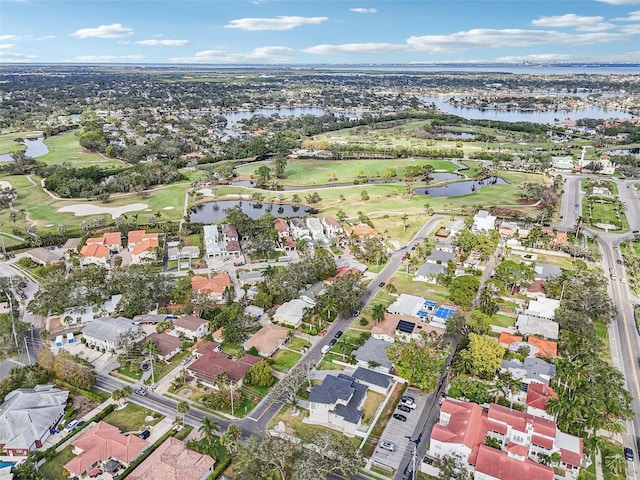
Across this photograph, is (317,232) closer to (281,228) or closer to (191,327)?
(281,228)

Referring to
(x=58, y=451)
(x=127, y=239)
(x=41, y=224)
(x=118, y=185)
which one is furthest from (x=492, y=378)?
(x=118, y=185)

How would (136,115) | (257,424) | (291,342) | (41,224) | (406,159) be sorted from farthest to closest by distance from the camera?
(136,115) → (406,159) → (41,224) → (291,342) → (257,424)

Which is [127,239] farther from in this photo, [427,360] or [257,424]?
[427,360]

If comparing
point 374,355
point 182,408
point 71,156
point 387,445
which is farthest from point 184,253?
point 71,156

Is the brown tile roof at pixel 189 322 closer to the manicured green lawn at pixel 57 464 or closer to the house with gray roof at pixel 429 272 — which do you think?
the manicured green lawn at pixel 57 464

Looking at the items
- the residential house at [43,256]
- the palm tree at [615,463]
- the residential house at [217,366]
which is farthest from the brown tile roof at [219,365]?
the residential house at [43,256]

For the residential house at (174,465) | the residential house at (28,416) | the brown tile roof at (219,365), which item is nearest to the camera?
the residential house at (174,465)
